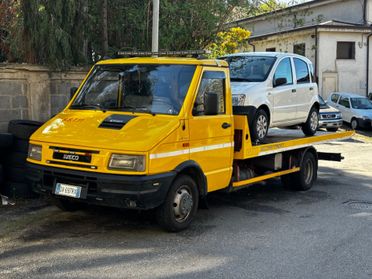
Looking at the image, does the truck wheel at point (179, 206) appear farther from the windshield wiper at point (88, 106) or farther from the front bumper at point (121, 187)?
the windshield wiper at point (88, 106)

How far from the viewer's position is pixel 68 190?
20.3ft

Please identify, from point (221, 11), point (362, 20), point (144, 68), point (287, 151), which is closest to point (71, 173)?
point (144, 68)

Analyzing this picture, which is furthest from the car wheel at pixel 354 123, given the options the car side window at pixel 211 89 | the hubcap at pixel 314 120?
the car side window at pixel 211 89

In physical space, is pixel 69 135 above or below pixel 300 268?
above

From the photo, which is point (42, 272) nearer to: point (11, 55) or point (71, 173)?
point (71, 173)

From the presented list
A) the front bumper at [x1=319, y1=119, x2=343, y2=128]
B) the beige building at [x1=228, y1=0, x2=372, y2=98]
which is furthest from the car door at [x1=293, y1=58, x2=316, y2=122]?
the beige building at [x1=228, y1=0, x2=372, y2=98]

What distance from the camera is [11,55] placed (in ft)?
33.8

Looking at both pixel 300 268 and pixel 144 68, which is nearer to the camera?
pixel 300 268

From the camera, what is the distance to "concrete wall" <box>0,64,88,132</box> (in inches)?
350

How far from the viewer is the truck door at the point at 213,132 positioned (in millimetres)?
6664

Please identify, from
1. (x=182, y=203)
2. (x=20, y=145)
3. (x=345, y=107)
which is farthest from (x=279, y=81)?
(x=345, y=107)

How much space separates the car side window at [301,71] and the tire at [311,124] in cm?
66

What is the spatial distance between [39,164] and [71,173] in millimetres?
562

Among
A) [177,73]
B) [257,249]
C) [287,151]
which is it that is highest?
[177,73]
